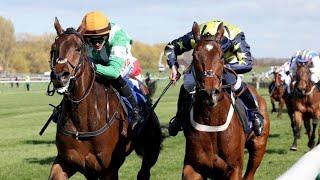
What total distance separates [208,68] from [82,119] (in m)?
1.59

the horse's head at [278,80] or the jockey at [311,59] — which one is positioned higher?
the jockey at [311,59]

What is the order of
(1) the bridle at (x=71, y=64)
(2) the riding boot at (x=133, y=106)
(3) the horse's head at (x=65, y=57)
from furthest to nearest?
(2) the riding boot at (x=133, y=106) < (1) the bridle at (x=71, y=64) < (3) the horse's head at (x=65, y=57)

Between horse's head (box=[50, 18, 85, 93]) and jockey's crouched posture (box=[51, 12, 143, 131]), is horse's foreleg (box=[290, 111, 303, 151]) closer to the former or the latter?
jockey's crouched posture (box=[51, 12, 143, 131])

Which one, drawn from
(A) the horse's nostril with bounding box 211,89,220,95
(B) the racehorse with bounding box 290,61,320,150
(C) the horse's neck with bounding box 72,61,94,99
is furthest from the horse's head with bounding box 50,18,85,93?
(B) the racehorse with bounding box 290,61,320,150

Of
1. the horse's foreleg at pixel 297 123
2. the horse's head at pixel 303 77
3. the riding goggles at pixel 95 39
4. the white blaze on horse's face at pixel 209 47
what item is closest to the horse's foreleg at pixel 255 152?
the riding goggles at pixel 95 39

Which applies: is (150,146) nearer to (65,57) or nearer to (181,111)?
(181,111)

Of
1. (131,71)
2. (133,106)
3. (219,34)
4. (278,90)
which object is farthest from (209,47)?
(278,90)

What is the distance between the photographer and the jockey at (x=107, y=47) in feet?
23.4

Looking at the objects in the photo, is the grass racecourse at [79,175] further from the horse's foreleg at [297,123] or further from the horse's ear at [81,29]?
the horse's ear at [81,29]

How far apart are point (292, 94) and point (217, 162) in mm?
9174

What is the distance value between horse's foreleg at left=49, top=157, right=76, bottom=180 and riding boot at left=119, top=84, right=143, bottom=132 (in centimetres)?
107

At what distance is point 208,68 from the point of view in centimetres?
596

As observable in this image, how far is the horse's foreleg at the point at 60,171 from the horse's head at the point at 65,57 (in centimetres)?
91

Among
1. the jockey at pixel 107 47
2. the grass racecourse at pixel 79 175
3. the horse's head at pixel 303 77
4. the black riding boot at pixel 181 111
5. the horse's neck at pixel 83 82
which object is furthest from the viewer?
the horse's head at pixel 303 77
